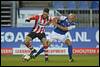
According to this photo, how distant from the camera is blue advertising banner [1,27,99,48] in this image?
824 inches

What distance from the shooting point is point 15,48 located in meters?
20.8

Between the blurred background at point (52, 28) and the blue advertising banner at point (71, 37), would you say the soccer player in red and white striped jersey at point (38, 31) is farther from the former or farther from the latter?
the blue advertising banner at point (71, 37)

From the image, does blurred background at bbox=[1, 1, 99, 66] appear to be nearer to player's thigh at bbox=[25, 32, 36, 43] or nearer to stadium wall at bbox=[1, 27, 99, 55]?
stadium wall at bbox=[1, 27, 99, 55]

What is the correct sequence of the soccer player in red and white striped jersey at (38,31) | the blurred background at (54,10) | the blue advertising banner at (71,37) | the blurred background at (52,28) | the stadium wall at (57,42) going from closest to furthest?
the soccer player in red and white striped jersey at (38,31) < the blurred background at (52,28) < the stadium wall at (57,42) < the blue advertising banner at (71,37) < the blurred background at (54,10)

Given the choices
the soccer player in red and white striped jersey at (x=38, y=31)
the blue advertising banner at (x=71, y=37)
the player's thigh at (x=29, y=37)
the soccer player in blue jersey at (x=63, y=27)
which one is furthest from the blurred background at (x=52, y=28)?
the player's thigh at (x=29, y=37)

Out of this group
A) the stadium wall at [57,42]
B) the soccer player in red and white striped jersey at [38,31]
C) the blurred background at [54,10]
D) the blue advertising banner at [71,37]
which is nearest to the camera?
the soccer player in red and white striped jersey at [38,31]

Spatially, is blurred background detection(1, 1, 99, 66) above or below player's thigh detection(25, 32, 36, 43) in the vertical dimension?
below

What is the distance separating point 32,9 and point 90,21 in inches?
137

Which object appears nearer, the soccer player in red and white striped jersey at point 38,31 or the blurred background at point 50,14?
the soccer player in red and white striped jersey at point 38,31

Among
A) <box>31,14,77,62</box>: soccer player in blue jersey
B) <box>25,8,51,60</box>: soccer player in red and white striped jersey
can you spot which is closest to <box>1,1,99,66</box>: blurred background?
<box>31,14,77,62</box>: soccer player in blue jersey

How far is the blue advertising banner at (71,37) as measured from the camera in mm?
20938

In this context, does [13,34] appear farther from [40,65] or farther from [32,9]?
[40,65]

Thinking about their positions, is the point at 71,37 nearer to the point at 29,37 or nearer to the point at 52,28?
the point at 52,28

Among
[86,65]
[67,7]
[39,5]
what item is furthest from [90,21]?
[86,65]
